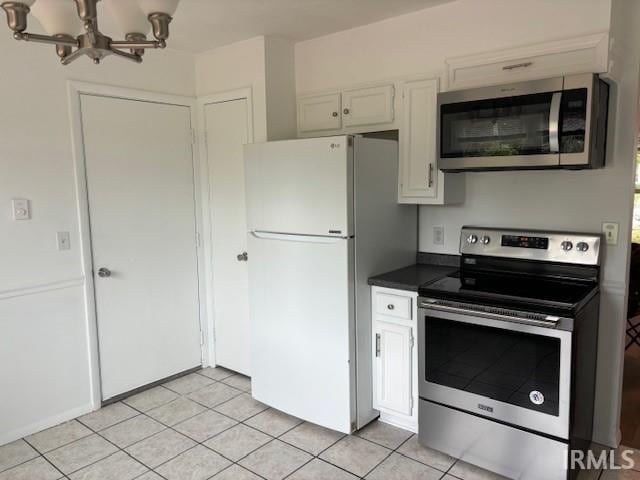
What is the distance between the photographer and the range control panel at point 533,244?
236cm

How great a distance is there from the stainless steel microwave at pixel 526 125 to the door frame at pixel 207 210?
1.44 metres

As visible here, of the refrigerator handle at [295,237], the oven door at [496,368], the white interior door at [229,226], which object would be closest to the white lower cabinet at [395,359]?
the oven door at [496,368]

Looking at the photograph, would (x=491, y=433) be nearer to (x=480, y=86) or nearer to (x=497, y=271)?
(x=497, y=271)

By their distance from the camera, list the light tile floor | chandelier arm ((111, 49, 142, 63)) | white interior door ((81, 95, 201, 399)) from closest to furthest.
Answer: chandelier arm ((111, 49, 142, 63)) → the light tile floor → white interior door ((81, 95, 201, 399))

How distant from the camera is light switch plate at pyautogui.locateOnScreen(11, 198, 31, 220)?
8.73ft

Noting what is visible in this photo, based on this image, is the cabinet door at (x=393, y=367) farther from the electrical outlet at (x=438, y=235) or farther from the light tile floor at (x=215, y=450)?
the electrical outlet at (x=438, y=235)

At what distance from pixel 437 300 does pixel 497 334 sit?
0.32 m

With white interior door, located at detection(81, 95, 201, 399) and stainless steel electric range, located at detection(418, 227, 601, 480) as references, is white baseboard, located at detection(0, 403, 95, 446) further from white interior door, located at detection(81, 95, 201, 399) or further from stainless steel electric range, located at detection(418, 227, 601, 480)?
stainless steel electric range, located at detection(418, 227, 601, 480)

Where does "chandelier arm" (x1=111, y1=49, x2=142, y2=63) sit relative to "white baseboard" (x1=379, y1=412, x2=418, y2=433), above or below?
above

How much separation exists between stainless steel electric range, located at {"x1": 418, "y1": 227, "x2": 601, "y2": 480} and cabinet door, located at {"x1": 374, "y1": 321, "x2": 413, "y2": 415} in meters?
0.16

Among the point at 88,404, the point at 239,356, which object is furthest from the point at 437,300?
the point at 88,404

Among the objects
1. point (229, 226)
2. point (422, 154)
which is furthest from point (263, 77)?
point (422, 154)

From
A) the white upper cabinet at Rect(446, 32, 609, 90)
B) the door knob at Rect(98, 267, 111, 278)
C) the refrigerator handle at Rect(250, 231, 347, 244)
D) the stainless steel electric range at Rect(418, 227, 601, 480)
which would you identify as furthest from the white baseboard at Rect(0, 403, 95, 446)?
the white upper cabinet at Rect(446, 32, 609, 90)

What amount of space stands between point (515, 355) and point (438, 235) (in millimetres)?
1002
